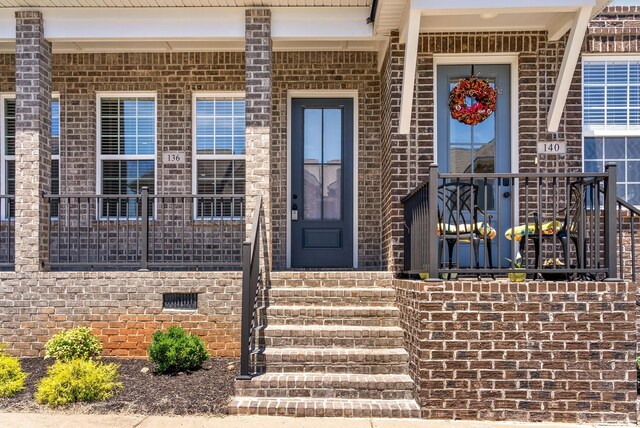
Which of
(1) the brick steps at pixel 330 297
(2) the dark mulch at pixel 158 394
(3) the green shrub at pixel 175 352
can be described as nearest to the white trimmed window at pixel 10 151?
(2) the dark mulch at pixel 158 394

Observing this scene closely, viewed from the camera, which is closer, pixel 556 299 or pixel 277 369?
pixel 556 299

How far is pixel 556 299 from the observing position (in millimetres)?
5371

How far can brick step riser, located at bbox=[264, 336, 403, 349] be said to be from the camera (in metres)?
6.23

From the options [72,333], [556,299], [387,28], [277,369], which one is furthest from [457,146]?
[72,333]

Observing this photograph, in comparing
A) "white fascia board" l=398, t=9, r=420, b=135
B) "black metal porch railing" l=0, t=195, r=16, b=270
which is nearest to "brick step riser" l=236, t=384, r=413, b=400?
"white fascia board" l=398, t=9, r=420, b=135

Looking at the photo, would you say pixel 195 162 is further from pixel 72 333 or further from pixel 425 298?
pixel 425 298

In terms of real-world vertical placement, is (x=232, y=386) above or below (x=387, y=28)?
below

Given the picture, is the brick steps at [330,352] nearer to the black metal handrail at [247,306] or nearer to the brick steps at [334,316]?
the brick steps at [334,316]

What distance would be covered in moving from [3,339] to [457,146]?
19.4 feet

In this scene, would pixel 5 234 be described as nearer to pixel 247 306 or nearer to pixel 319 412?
pixel 247 306

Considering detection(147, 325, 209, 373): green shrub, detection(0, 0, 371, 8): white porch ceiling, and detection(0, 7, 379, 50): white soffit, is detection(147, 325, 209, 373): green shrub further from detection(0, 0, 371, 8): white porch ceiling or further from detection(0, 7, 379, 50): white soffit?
detection(0, 0, 371, 8): white porch ceiling

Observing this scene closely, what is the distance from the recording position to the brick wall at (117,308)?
731 cm

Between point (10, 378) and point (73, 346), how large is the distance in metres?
0.85

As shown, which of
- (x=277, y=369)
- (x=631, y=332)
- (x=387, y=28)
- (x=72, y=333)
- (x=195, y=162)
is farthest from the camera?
(x=195, y=162)
